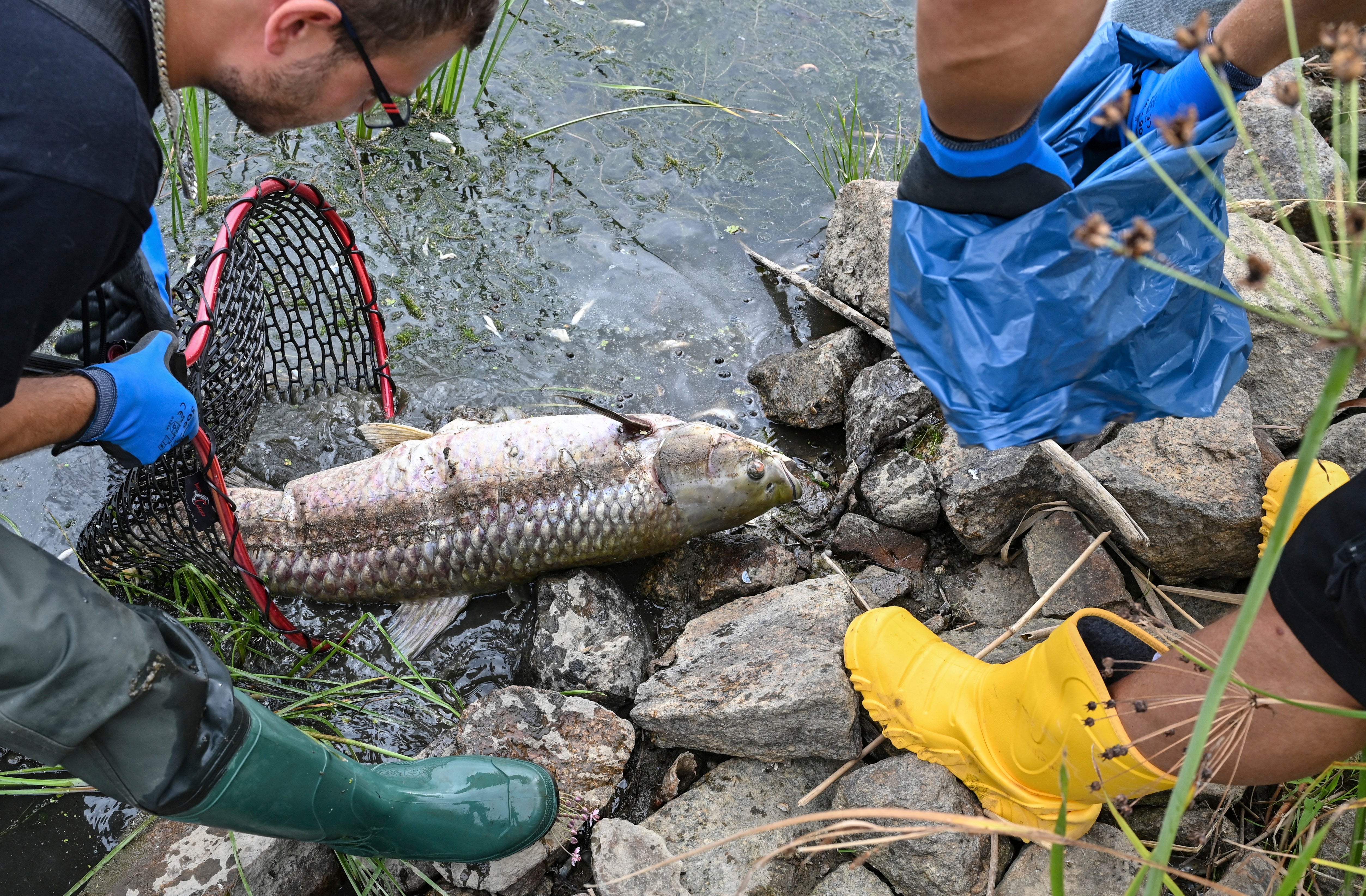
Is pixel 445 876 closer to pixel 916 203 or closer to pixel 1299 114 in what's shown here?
pixel 916 203

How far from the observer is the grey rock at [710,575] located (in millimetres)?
3873

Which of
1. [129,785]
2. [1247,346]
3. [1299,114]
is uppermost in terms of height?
[1299,114]

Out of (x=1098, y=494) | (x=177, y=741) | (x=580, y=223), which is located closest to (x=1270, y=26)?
(x=1098, y=494)

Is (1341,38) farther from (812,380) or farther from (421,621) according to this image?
(421,621)

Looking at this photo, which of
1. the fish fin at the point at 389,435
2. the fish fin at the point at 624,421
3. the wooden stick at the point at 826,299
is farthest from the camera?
the wooden stick at the point at 826,299

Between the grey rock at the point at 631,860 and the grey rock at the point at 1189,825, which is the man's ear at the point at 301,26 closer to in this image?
the grey rock at the point at 631,860

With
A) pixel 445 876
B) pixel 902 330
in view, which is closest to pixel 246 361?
pixel 445 876

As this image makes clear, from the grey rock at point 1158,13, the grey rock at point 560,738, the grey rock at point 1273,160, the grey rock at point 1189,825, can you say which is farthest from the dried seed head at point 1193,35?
the grey rock at point 1158,13

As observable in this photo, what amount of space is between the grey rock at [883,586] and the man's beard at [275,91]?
2714 millimetres

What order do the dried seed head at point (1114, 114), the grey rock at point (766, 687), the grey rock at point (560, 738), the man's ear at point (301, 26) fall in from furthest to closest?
the grey rock at point (560, 738), the grey rock at point (766, 687), the man's ear at point (301, 26), the dried seed head at point (1114, 114)

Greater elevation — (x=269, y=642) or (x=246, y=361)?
(x=246, y=361)

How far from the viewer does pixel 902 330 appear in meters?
3.04

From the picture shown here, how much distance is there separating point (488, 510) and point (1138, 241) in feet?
9.97

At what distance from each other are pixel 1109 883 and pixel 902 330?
1.87 metres
